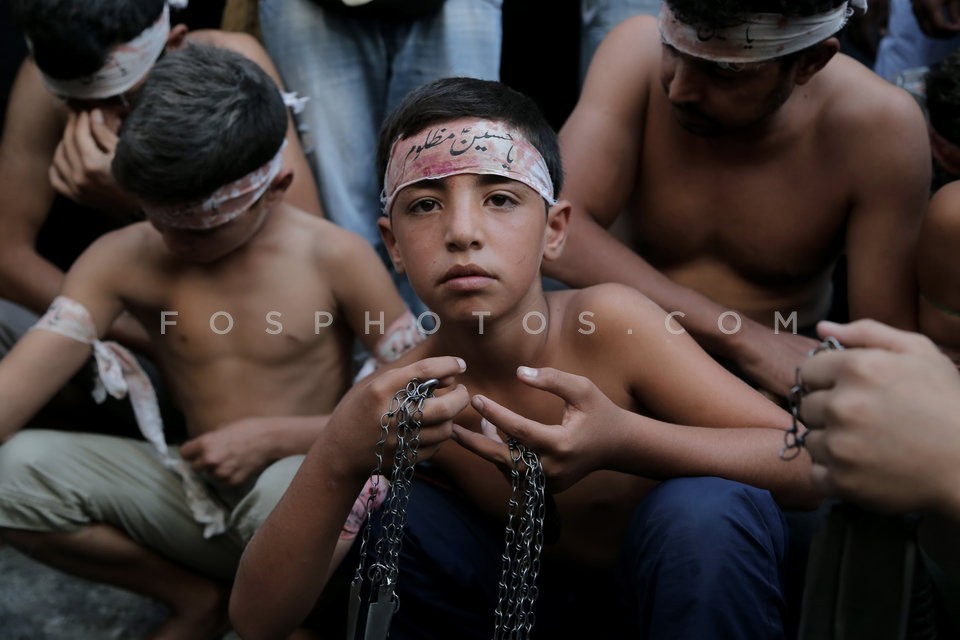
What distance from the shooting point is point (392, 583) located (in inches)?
79.5

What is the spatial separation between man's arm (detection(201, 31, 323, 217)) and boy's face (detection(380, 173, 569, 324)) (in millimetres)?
1227

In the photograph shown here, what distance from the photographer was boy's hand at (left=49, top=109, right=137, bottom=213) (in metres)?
3.47

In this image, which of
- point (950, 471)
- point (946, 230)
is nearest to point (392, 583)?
point (950, 471)

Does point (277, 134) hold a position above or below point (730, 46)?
below

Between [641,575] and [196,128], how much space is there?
5.73ft

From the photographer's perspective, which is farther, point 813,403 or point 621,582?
point 621,582

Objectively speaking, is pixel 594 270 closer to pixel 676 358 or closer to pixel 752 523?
pixel 676 358

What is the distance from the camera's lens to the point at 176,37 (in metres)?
3.69

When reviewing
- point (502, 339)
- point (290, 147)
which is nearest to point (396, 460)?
point (502, 339)

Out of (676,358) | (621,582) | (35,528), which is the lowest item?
(35,528)

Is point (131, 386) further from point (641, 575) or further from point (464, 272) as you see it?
point (641, 575)

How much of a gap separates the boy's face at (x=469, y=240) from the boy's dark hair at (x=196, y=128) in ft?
2.57

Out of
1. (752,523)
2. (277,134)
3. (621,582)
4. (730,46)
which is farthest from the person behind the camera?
(277,134)

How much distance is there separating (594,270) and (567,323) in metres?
0.69
